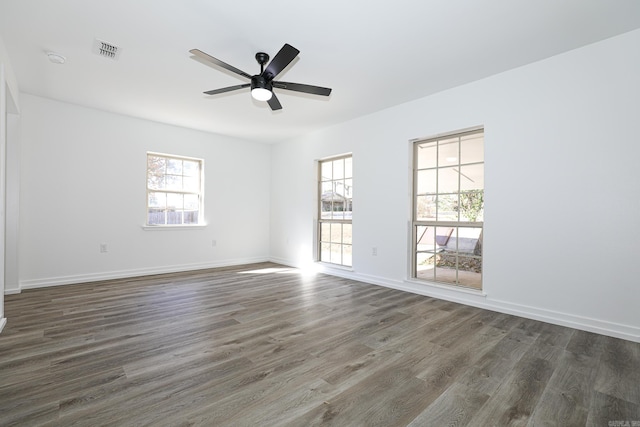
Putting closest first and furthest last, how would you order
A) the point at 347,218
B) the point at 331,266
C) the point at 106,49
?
1. the point at 106,49
2. the point at 347,218
3. the point at 331,266

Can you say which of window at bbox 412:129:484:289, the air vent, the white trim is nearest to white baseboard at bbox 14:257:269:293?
the white trim

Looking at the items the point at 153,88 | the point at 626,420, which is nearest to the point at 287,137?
the point at 153,88

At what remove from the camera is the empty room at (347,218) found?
73.9 inches

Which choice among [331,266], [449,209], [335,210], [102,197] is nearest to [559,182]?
[449,209]

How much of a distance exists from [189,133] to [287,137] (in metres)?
1.86

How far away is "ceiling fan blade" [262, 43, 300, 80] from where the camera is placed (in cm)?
232

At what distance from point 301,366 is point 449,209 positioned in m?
2.81

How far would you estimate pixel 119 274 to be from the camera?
4863 mm

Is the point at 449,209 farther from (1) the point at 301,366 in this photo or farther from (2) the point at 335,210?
(1) the point at 301,366

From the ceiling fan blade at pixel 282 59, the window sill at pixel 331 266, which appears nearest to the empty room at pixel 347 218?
the ceiling fan blade at pixel 282 59

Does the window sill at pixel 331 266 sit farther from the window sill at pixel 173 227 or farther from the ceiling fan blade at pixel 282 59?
the ceiling fan blade at pixel 282 59

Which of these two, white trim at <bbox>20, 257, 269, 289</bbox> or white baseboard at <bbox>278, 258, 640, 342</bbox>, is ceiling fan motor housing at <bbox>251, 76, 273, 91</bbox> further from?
white trim at <bbox>20, 257, 269, 289</bbox>

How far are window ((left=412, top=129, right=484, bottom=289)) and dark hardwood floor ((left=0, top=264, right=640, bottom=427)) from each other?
2.04 feet

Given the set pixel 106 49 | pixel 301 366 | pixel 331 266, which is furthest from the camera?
pixel 331 266
